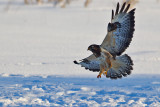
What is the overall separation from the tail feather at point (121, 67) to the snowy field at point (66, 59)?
0.87ft

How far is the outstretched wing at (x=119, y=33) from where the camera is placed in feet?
16.7

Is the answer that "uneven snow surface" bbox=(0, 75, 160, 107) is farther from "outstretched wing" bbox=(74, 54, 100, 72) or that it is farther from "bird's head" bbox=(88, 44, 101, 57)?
"bird's head" bbox=(88, 44, 101, 57)

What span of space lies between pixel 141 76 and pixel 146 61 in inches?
50.6

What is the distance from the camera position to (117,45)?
203 inches

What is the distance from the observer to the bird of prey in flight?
509 centimetres

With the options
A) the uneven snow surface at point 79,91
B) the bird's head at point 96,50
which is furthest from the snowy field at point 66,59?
the bird's head at point 96,50

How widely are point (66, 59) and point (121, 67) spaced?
2.74m

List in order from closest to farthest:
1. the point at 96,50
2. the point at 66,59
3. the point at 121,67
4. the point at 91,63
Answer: the point at 96,50, the point at 121,67, the point at 91,63, the point at 66,59

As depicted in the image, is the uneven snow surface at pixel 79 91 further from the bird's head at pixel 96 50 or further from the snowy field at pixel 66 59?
the bird's head at pixel 96 50

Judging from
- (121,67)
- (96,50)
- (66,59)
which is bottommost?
(121,67)

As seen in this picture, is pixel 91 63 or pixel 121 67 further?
pixel 91 63

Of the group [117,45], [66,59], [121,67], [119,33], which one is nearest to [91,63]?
[121,67]

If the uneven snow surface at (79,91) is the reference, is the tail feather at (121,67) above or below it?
above

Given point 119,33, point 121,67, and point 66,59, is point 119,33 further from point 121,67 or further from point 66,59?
point 66,59
